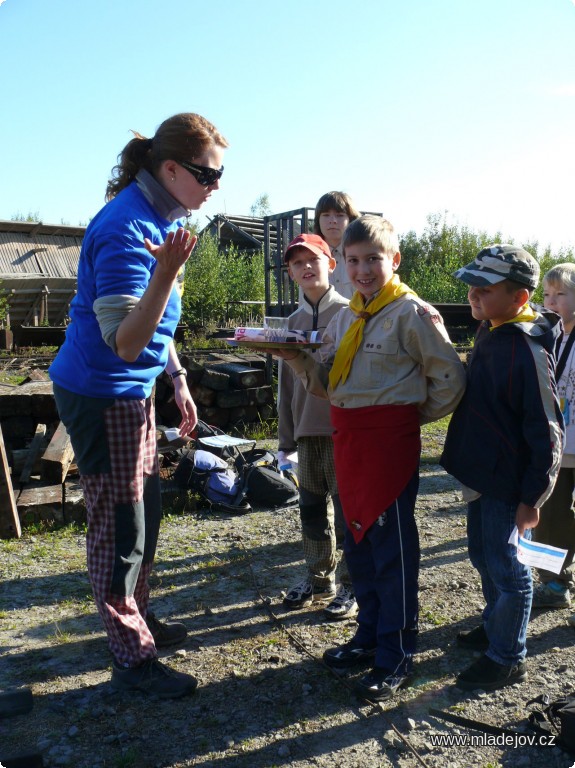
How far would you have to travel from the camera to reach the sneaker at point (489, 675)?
2.89 metres

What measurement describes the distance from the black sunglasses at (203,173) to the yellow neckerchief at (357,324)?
791 millimetres

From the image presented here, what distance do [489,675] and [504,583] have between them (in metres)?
0.40

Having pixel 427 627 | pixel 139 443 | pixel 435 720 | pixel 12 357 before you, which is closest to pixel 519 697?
pixel 435 720

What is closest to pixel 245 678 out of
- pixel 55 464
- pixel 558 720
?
pixel 558 720

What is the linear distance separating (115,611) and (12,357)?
9459mm

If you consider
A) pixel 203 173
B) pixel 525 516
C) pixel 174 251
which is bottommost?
pixel 525 516

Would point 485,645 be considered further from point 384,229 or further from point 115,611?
point 384,229

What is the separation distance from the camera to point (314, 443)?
3701 millimetres

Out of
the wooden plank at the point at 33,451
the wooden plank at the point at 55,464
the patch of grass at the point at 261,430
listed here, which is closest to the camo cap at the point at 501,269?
the wooden plank at the point at 55,464

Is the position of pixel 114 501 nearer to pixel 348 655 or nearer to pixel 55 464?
pixel 348 655

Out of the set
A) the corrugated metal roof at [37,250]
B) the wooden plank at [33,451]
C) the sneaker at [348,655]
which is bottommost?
the sneaker at [348,655]

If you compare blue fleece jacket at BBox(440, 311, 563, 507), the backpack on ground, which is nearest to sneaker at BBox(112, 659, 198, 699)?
blue fleece jacket at BBox(440, 311, 563, 507)

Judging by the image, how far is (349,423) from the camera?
2.96 m

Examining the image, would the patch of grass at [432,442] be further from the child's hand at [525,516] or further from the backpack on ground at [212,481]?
the child's hand at [525,516]
